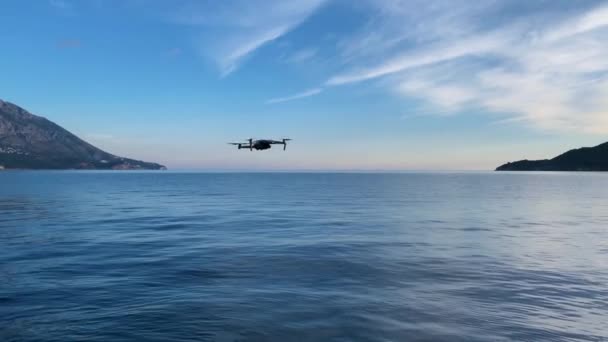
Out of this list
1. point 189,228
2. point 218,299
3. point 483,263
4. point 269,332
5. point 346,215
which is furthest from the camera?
point 346,215

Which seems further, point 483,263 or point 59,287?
point 483,263

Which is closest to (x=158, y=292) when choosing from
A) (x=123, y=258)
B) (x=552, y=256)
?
(x=123, y=258)

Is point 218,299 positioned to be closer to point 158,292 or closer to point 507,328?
point 158,292

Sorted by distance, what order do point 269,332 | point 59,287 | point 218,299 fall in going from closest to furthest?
point 269,332
point 218,299
point 59,287

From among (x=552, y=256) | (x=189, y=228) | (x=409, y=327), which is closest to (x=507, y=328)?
(x=409, y=327)

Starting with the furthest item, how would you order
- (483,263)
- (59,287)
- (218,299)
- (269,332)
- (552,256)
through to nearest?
(552,256), (483,263), (59,287), (218,299), (269,332)

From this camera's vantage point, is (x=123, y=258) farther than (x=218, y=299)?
Yes

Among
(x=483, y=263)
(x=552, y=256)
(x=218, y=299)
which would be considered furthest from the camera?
(x=552, y=256)

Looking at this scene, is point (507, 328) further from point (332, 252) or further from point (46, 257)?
point (46, 257)
